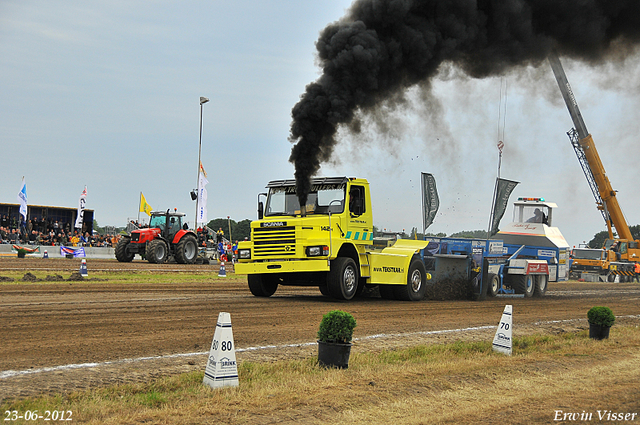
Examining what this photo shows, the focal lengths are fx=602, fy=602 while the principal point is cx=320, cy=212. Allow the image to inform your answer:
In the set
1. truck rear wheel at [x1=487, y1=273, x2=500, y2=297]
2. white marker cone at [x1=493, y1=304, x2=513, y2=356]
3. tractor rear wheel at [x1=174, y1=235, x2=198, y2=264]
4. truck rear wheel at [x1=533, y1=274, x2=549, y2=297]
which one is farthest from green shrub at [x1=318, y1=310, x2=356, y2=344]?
tractor rear wheel at [x1=174, y1=235, x2=198, y2=264]

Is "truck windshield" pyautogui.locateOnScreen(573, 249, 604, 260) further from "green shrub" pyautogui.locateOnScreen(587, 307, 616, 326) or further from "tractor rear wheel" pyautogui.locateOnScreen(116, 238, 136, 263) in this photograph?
"green shrub" pyautogui.locateOnScreen(587, 307, 616, 326)

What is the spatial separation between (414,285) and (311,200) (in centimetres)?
388

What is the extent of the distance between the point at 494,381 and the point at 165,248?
2487 centimetres

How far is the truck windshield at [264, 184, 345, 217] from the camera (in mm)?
13984

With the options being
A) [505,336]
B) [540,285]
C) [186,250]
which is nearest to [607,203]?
[540,285]

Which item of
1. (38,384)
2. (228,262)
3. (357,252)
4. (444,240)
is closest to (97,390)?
(38,384)

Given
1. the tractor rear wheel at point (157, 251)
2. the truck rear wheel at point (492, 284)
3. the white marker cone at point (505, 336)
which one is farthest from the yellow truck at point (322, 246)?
the tractor rear wheel at point (157, 251)

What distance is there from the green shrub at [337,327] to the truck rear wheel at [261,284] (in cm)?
815

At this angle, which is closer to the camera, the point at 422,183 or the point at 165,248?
the point at 422,183

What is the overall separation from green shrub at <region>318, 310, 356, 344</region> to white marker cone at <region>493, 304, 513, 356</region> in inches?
115

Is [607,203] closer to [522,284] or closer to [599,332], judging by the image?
[522,284]

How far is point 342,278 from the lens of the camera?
13.7 meters

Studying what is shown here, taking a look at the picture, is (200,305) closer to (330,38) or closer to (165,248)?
(330,38)

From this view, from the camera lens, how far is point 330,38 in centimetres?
1580
